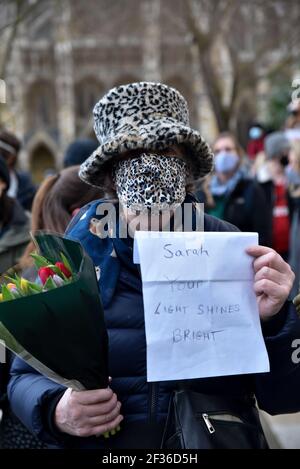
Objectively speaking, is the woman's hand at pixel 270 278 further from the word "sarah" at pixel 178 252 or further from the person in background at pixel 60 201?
the person in background at pixel 60 201

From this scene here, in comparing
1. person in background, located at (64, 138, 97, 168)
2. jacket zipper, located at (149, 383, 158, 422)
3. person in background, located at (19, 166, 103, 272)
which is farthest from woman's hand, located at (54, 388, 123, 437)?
person in background, located at (64, 138, 97, 168)

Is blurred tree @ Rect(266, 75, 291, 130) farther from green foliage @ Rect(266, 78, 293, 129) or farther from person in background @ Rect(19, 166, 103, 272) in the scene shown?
person in background @ Rect(19, 166, 103, 272)

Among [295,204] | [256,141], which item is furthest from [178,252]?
[256,141]

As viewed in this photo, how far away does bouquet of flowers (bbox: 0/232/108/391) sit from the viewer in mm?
1515

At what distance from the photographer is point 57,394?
1788 mm

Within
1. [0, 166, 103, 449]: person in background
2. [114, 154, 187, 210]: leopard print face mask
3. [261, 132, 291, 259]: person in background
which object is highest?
[114, 154, 187, 210]: leopard print face mask

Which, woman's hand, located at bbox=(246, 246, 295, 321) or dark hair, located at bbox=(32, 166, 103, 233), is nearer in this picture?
woman's hand, located at bbox=(246, 246, 295, 321)

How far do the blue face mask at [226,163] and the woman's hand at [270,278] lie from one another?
→ 14.1ft

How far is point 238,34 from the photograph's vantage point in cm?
1528

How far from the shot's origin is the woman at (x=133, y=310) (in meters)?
1.69

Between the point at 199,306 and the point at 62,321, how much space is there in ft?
1.17

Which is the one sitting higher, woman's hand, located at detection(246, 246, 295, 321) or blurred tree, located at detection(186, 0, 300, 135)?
blurred tree, located at detection(186, 0, 300, 135)

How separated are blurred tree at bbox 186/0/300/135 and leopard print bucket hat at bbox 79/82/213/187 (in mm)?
10822

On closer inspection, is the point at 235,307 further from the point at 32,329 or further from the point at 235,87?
the point at 235,87
